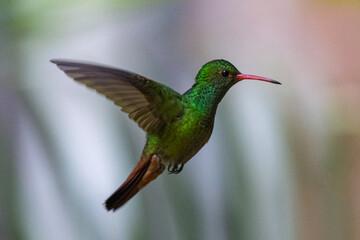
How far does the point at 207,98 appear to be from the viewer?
45 cm

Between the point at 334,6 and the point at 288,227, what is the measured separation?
550 millimetres

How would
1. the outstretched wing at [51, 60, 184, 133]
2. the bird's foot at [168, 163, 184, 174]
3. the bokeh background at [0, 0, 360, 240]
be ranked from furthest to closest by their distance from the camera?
the bokeh background at [0, 0, 360, 240] < the bird's foot at [168, 163, 184, 174] < the outstretched wing at [51, 60, 184, 133]

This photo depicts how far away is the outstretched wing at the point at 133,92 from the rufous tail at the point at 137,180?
3 centimetres

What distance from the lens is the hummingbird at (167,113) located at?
39cm

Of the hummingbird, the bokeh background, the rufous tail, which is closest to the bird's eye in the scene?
the hummingbird

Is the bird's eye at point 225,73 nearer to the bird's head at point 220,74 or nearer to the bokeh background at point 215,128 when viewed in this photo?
the bird's head at point 220,74

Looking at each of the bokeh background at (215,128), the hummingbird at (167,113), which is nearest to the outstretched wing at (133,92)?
the hummingbird at (167,113)

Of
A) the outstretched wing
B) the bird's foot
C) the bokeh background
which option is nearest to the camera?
the outstretched wing

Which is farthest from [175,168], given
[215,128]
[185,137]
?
[215,128]

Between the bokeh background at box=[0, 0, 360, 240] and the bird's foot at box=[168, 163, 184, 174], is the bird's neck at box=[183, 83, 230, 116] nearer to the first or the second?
the bird's foot at box=[168, 163, 184, 174]

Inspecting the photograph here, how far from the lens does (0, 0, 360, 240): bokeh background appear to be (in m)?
1.17

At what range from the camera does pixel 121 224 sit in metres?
1.17

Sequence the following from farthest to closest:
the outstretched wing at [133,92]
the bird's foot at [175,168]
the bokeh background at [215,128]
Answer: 1. the bokeh background at [215,128]
2. the bird's foot at [175,168]
3. the outstretched wing at [133,92]

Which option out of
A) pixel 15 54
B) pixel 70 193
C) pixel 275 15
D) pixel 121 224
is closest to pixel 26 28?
pixel 15 54
